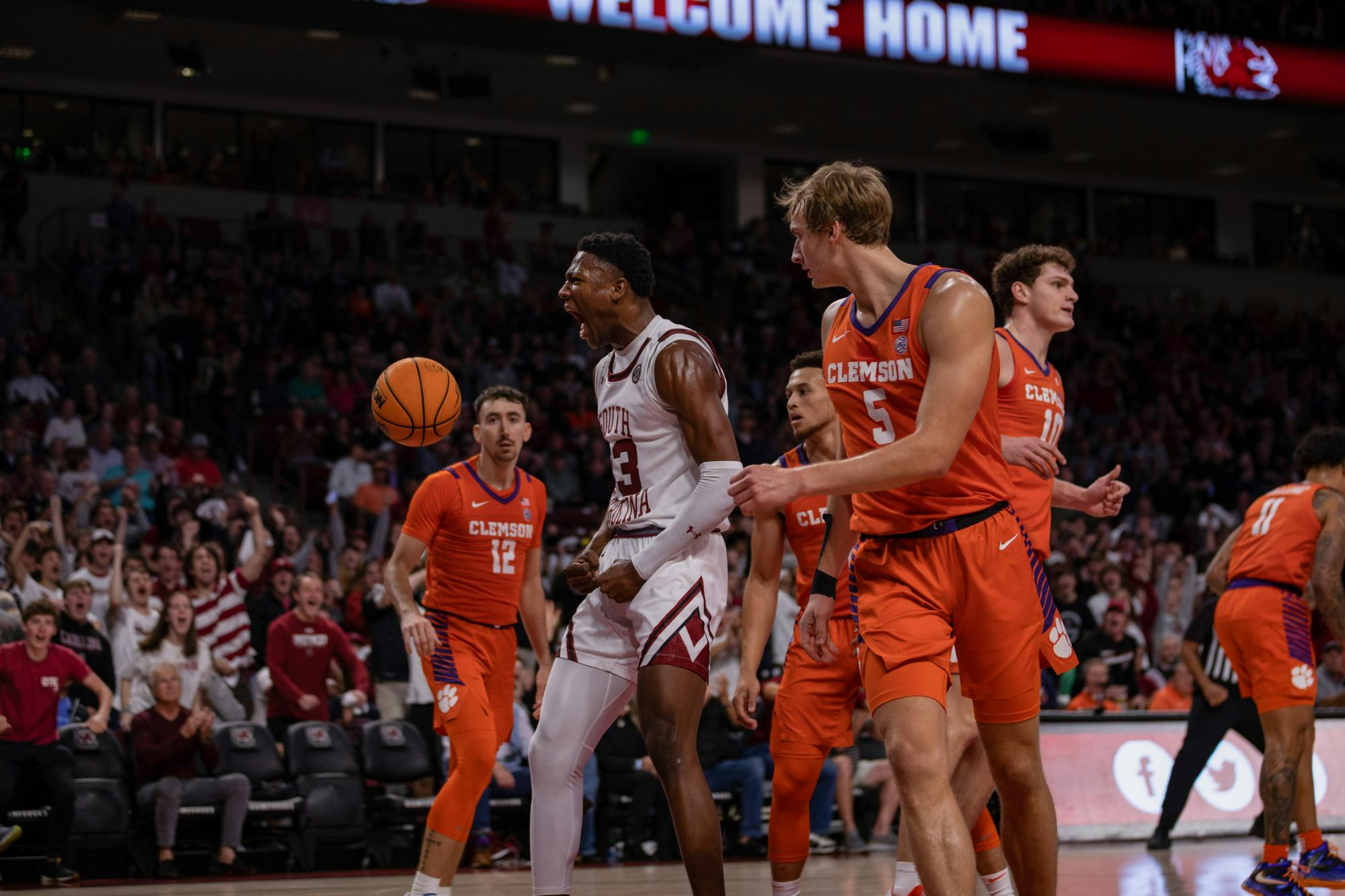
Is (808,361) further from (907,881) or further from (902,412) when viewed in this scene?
(907,881)

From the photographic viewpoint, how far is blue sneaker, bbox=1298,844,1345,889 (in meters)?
7.21

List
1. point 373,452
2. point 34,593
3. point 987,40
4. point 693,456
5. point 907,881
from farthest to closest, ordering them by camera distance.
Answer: point 987,40 < point 373,452 < point 34,593 < point 907,881 < point 693,456

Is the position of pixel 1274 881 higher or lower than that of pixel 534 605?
lower

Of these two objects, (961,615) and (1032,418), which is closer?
(961,615)

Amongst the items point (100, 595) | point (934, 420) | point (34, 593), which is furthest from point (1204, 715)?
point (34, 593)

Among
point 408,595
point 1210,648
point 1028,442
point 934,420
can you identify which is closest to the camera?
point 934,420

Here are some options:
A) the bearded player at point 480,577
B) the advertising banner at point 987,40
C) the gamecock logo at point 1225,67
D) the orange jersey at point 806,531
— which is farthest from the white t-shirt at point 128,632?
the gamecock logo at point 1225,67

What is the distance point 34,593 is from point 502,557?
5.35 metres

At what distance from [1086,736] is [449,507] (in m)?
6.12

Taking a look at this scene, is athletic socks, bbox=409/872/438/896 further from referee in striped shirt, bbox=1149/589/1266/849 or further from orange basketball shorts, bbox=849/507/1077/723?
referee in striped shirt, bbox=1149/589/1266/849

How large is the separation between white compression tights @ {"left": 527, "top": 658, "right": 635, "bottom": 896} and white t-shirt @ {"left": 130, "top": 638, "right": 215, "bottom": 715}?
20.4 feet

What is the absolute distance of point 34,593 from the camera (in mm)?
10977

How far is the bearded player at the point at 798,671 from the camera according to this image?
5.91 m

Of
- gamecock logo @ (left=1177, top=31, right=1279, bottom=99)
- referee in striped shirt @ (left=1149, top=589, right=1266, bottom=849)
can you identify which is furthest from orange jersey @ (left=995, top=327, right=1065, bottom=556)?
gamecock logo @ (left=1177, top=31, right=1279, bottom=99)
